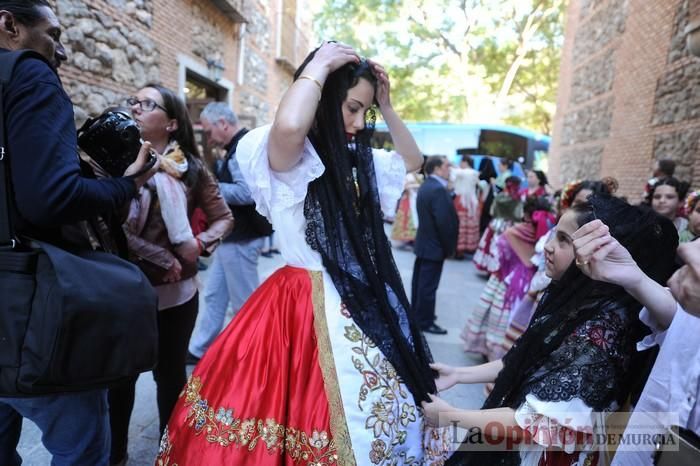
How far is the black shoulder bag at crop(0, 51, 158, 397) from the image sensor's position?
3.48ft

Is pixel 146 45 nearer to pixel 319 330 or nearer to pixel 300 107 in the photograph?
pixel 300 107

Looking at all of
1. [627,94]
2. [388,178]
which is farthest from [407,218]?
[388,178]

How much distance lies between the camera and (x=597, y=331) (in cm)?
122

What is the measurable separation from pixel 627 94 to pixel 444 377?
350 inches

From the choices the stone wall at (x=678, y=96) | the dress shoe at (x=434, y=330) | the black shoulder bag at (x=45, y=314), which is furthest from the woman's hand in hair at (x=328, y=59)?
the stone wall at (x=678, y=96)

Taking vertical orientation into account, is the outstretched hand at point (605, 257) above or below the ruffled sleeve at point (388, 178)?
below

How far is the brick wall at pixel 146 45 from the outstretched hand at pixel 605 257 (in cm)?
175

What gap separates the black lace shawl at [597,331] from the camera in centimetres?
119

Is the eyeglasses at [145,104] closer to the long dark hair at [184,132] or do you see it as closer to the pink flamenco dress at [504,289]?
the long dark hair at [184,132]

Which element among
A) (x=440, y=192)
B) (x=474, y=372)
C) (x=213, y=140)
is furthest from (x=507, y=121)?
(x=474, y=372)

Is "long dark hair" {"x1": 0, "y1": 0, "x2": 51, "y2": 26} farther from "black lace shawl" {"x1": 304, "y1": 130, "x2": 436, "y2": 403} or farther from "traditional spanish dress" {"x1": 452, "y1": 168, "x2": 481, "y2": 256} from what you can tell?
"traditional spanish dress" {"x1": 452, "y1": 168, "x2": 481, "y2": 256}

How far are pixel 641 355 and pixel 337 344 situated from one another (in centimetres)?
88

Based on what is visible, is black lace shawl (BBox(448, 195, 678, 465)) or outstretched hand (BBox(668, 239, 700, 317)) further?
black lace shawl (BBox(448, 195, 678, 465))

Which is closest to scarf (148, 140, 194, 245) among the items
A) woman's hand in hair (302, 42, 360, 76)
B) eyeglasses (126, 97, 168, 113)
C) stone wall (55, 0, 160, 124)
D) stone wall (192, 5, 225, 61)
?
eyeglasses (126, 97, 168, 113)
